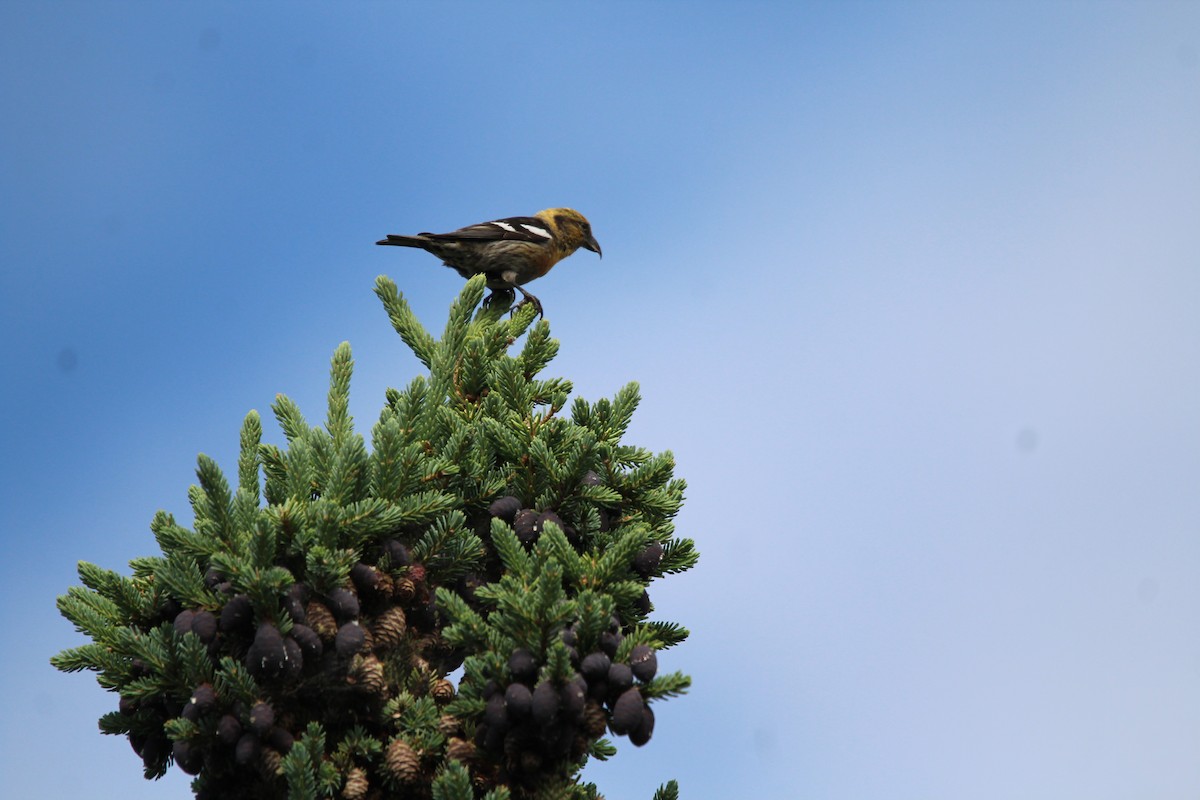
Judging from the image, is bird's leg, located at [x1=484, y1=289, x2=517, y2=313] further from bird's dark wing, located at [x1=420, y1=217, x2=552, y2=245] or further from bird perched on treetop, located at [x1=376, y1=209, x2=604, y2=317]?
bird's dark wing, located at [x1=420, y1=217, x2=552, y2=245]

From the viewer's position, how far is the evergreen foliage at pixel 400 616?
342cm

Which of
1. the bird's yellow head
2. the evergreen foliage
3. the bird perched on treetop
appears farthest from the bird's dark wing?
the evergreen foliage

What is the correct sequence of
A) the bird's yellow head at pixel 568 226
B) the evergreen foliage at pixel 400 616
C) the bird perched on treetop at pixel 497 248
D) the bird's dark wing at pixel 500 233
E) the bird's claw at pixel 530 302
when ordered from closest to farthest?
the evergreen foliage at pixel 400 616
the bird's claw at pixel 530 302
the bird perched on treetop at pixel 497 248
the bird's dark wing at pixel 500 233
the bird's yellow head at pixel 568 226

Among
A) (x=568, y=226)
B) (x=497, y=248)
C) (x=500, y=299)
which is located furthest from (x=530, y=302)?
(x=568, y=226)

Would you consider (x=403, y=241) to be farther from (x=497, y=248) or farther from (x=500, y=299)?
(x=500, y=299)

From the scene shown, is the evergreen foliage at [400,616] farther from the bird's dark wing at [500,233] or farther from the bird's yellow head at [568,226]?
the bird's yellow head at [568,226]

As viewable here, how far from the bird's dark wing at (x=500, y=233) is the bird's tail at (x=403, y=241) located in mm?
58

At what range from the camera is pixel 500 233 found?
7.84 metres

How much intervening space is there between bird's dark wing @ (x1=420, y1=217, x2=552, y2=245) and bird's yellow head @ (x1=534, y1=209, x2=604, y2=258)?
2.07 ft

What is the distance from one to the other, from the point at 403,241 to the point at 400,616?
14.5ft

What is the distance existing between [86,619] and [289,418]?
1203 mm

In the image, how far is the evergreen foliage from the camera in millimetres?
3422

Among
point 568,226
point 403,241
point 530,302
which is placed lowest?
point 530,302

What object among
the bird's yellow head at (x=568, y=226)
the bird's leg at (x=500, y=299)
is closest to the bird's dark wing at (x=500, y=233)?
the bird's yellow head at (x=568, y=226)
